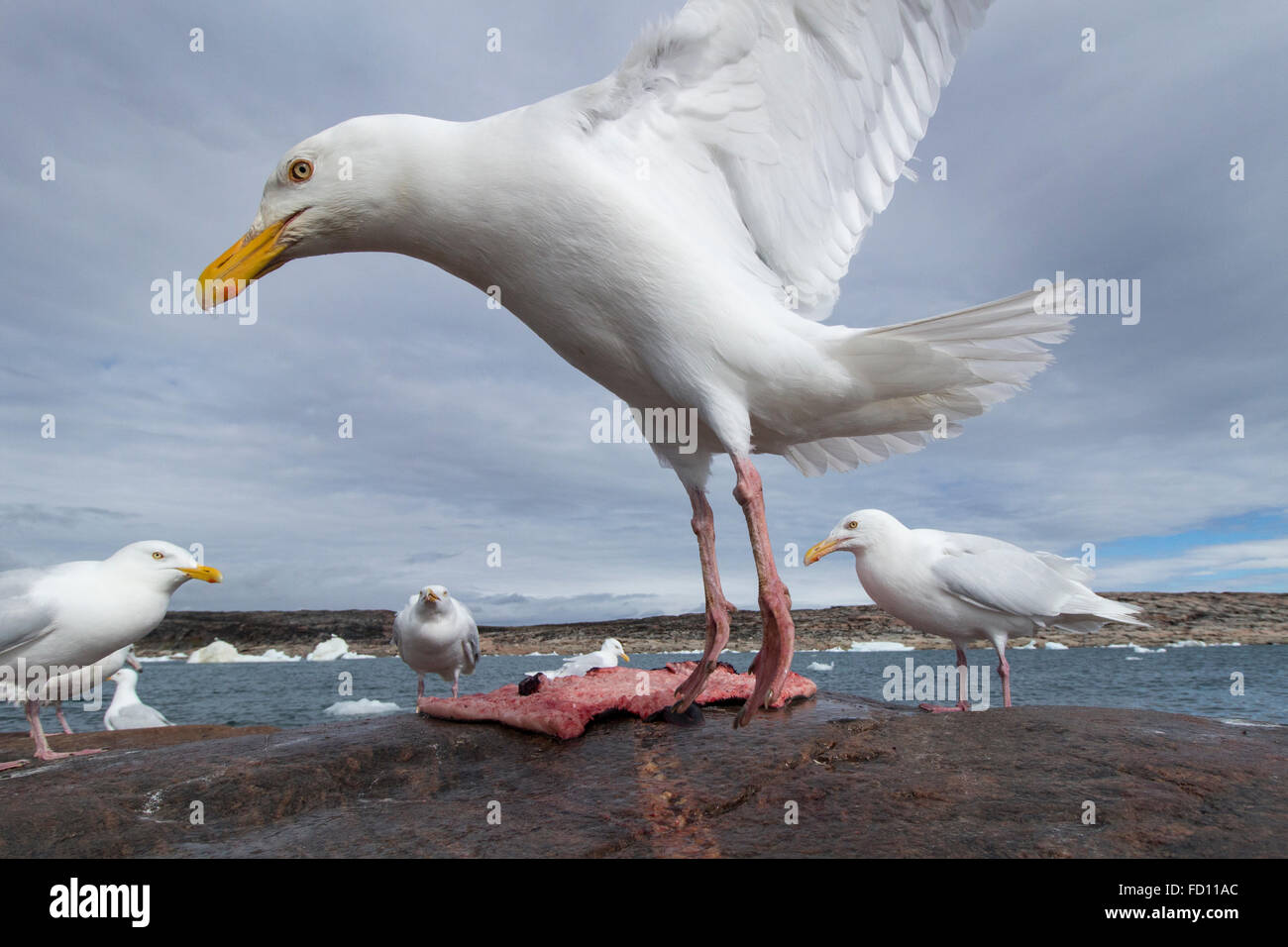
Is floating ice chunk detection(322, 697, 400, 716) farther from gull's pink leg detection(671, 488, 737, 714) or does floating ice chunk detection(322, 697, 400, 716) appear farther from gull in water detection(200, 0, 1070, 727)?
gull in water detection(200, 0, 1070, 727)

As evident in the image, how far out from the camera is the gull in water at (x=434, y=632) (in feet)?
33.1

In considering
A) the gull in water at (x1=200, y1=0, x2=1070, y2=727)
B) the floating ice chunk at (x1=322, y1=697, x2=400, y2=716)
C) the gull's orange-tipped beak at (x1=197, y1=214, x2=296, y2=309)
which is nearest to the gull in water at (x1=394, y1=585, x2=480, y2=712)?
the gull in water at (x1=200, y1=0, x2=1070, y2=727)

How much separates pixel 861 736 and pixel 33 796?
4480 mm

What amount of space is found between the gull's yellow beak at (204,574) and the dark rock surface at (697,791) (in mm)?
2260

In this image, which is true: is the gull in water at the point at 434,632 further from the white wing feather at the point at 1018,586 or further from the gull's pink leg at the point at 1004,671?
the gull's pink leg at the point at 1004,671

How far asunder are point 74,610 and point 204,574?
1044 mm

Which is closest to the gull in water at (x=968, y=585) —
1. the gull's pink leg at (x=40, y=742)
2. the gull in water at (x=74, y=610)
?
the gull in water at (x=74, y=610)

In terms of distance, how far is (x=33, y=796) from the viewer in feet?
13.1

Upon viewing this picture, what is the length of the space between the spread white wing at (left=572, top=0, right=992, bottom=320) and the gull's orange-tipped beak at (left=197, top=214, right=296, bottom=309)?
1795mm

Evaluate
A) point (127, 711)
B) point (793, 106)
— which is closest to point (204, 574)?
point (793, 106)

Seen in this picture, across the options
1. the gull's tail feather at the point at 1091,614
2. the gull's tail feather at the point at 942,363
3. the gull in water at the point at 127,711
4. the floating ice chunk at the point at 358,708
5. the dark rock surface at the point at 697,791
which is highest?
the gull's tail feather at the point at 942,363

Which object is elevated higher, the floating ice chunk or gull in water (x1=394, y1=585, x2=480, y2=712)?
gull in water (x1=394, y1=585, x2=480, y2=712)

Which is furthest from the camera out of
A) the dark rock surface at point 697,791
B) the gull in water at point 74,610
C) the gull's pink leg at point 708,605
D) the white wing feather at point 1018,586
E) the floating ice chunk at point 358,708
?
the floating ice chunk at point 358,708

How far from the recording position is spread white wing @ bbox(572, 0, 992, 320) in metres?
4.11
